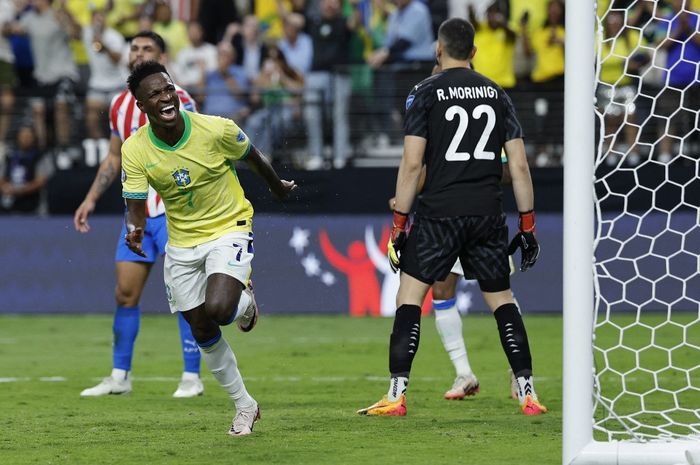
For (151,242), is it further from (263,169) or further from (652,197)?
(652,197)

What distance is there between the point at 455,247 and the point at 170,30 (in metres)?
9.92

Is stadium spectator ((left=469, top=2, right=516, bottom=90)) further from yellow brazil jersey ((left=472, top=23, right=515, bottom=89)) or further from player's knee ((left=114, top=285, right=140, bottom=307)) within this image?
player's knee ((left=114, top=285, right=140, bottom=307))

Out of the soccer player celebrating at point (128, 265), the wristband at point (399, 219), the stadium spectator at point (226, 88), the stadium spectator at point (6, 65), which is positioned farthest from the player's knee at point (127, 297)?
the stadium spectator at point (6, 65)

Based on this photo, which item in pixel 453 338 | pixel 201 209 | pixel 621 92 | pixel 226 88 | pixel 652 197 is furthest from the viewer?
pixel 226 88

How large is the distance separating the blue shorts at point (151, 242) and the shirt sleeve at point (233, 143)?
1.81 m

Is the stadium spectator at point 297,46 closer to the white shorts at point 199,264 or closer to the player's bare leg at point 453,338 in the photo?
the player's bare leg at point 453,338

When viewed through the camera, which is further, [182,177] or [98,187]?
[98,187]

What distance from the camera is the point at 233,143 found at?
22.8ft

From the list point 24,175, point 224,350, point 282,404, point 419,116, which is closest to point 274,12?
point 24,175

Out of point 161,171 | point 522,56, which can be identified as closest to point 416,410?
point 161,171

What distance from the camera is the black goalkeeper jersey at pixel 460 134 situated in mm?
7160

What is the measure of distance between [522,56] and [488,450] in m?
9.59

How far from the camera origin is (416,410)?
759 centimetres

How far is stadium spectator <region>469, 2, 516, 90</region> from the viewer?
1475 cm
